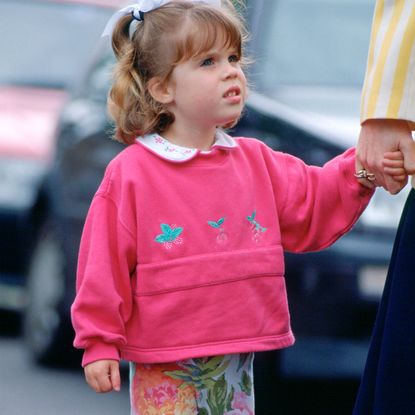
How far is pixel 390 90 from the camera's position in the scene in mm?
3070

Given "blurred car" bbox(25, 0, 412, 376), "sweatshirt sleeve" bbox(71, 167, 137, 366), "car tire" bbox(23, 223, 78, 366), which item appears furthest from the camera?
"car tire" bbox(23, 223, 78, 366)

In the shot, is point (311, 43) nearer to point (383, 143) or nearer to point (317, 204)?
point (317, 204)

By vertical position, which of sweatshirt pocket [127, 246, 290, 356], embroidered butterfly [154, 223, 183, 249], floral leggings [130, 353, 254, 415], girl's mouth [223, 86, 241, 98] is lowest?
floral leggings [130, 353, 254, 415]

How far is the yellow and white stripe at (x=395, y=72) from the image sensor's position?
120 inches

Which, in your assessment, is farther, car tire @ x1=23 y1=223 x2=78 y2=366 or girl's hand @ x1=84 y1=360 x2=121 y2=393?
car tire @ x1=23 y1=223 x2=78 y2=366

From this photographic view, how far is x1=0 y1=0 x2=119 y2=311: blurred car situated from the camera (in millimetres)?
8000

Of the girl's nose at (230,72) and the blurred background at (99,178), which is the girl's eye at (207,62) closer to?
the girl's nose at (230,72)

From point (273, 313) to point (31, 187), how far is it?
4478mm

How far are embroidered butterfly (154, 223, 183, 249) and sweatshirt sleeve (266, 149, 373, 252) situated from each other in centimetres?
29

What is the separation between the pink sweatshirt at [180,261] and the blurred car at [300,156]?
5.79 ft

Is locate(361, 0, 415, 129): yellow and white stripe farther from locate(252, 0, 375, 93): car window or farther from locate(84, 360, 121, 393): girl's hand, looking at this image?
locate(252, 0, 375, 93): car window

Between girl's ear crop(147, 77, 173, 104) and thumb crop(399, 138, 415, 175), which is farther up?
thumb crop(399, 138, 415, 175)

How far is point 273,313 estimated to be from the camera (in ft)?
11.9

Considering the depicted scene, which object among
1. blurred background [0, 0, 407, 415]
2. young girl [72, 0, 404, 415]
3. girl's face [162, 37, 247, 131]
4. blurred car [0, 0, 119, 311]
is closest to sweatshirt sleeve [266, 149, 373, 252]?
young girl [72, 0, 404, 415]
